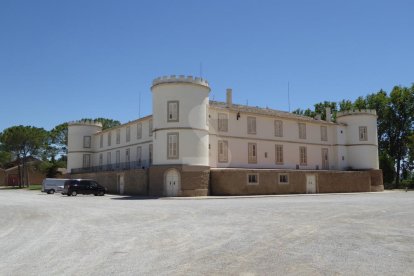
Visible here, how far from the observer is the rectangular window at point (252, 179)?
35781 mm

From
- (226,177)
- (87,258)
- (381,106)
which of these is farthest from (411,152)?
(87,258)

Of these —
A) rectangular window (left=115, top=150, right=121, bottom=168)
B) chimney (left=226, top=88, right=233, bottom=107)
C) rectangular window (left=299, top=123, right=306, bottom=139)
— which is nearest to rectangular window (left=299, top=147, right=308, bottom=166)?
rectangular window (left=299, top=123, right=306, bottom=139)

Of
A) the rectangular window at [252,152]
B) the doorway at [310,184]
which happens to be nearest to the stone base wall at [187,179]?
the rectangular window at [252,152]

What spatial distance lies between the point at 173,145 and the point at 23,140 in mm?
40548

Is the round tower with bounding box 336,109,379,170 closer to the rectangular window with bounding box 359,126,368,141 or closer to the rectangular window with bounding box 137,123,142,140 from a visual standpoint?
the rectangular window with bounding box 359,126,368,141

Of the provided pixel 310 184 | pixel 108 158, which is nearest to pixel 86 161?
pixel 108 158

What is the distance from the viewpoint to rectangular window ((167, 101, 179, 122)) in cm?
3366

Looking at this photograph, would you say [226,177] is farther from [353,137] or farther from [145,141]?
[353,137]

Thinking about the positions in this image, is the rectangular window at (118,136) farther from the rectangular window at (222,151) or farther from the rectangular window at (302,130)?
the rectangular window at (302,130)

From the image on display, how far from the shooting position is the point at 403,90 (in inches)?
2259

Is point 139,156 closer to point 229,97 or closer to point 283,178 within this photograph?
point 229,97

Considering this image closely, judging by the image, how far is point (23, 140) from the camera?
64812 mm

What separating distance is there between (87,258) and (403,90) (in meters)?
58.0

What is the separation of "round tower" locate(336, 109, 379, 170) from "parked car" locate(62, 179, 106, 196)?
2714 cm
